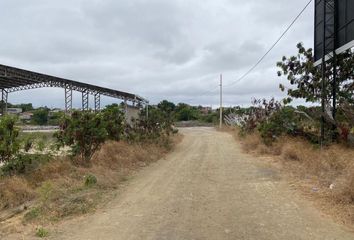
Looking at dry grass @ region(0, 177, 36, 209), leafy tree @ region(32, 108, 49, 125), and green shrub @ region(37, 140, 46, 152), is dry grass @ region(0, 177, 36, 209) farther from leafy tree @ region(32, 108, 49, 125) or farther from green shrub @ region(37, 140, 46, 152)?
leafy tree @ region(32, 108, 49, 125)

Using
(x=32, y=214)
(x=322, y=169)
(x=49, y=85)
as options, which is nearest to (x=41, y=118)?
(x=49, y=85)

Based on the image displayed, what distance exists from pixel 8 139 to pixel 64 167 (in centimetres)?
240

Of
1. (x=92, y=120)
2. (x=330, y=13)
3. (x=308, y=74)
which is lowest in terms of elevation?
(x=92, y=120)

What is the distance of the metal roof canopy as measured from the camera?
48656 mm

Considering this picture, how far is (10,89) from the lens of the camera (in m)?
63.5

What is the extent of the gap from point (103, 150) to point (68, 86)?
4027 centimetres

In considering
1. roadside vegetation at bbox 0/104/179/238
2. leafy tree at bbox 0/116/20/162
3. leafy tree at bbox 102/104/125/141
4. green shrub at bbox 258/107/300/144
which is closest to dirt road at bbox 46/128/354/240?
roadside vegetation at bbox 0/104/179/238

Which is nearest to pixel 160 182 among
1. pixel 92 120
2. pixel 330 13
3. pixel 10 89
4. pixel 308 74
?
pixel 92 120

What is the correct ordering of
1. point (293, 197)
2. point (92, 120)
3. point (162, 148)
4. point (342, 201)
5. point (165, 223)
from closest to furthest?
1. point (165, 223)
2. point (342, 201)
3. point (293, 197)
4. point (92, 120)
5. point (162, 148)

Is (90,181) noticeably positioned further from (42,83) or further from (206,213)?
(42,83)

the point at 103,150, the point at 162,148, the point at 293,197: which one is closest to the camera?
the point at 293,197

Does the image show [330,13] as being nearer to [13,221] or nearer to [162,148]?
[162,148]

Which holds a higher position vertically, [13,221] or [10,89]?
[10,89]

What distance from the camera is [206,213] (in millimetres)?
8570
